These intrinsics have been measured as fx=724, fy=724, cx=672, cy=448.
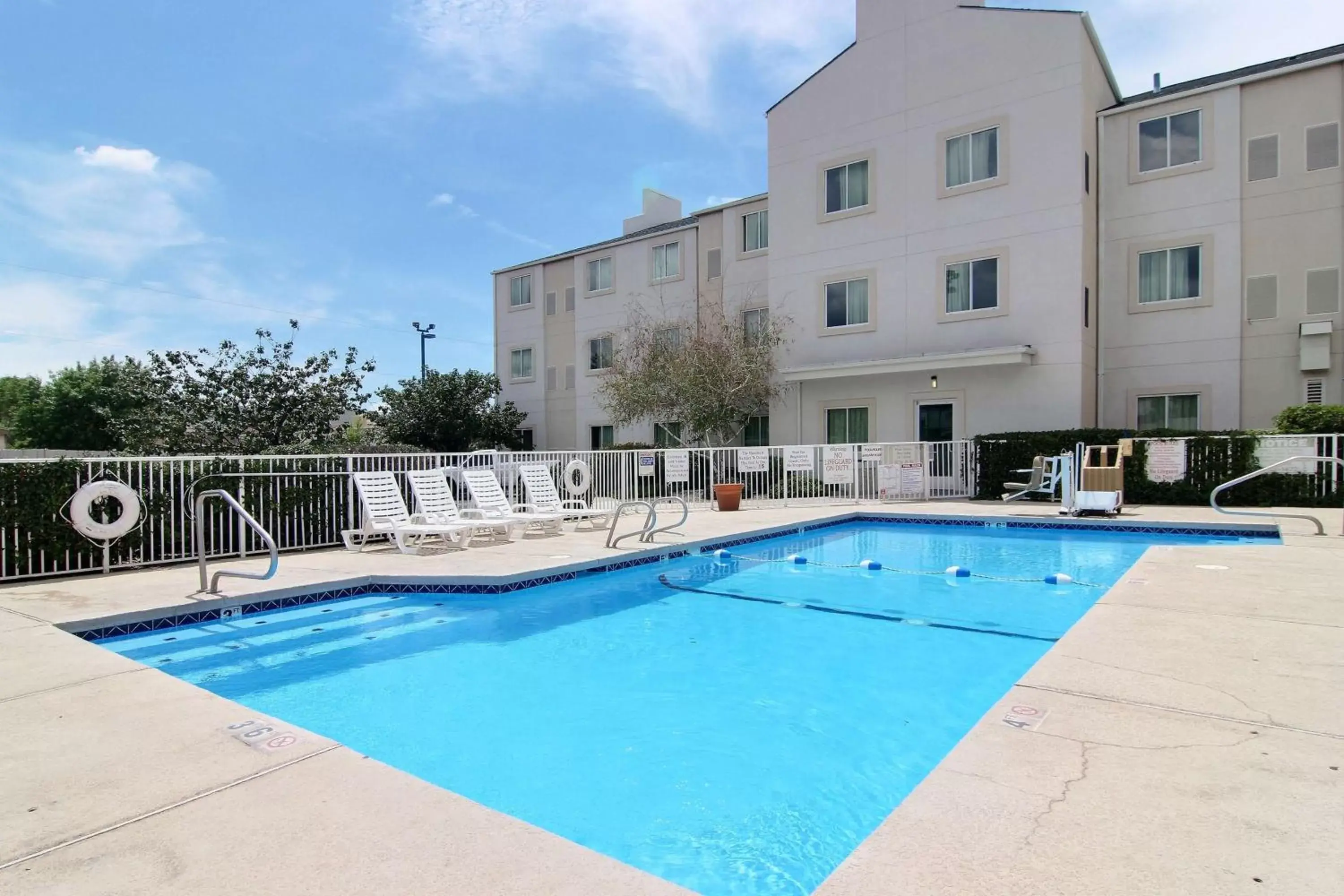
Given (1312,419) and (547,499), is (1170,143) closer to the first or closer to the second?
(1312,419)

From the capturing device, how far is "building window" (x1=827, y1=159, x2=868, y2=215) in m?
19.0

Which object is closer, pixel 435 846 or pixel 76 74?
pixel 435 846

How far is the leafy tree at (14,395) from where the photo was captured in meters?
44.2

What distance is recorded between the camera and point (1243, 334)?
1537 centimetres

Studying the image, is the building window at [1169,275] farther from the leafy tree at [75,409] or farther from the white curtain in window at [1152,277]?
the leafy tree at [75,409]

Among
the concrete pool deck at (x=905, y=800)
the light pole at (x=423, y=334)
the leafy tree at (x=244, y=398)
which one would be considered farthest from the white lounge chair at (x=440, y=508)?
the light pole at (x=423, y=334)

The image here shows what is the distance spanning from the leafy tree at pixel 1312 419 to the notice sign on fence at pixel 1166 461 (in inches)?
72.7

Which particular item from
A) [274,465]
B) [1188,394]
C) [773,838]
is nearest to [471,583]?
[274,465]

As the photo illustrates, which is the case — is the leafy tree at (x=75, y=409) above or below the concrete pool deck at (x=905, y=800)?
above

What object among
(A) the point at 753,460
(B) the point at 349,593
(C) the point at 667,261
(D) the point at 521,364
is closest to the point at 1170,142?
(A) the point at 753,460

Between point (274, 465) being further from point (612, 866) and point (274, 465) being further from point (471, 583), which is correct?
point (612, 866)

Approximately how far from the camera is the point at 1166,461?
45.8ft

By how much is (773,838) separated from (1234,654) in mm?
3008

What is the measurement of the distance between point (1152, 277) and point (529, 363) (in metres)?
20.1
